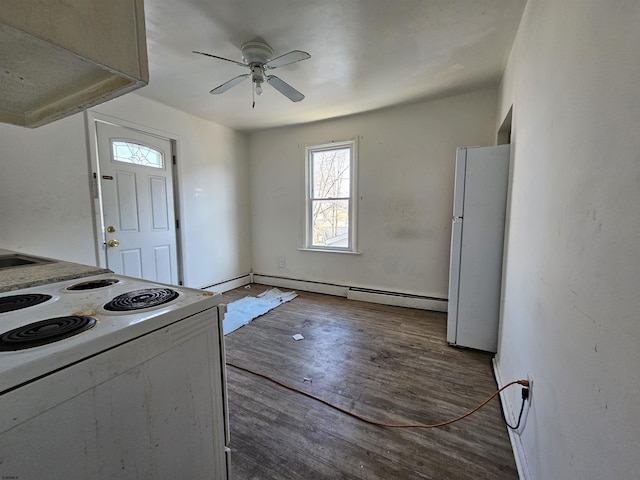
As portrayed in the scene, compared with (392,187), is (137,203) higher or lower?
lower

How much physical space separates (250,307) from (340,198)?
200 centimetres

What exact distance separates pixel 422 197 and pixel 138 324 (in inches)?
130

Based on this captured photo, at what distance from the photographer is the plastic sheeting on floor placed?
3.03 metres

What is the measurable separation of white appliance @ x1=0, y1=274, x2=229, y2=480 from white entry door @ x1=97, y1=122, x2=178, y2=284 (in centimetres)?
213

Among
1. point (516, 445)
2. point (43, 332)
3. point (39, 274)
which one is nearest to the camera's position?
point (43, 332)

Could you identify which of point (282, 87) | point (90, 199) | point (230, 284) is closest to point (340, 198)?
point (282, 87)

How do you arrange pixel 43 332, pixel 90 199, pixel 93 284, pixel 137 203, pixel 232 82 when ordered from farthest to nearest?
pixel 137 203
pixel 90 199
pixel 232 82
pixel 93 284
pixel 43 332

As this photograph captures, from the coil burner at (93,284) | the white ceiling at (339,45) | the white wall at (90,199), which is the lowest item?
the coil burner at (93,284)

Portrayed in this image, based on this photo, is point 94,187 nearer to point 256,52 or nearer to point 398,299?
point 256,52

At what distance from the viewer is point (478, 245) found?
2.29 metres

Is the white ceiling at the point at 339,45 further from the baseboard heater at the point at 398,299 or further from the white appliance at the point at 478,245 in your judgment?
the baseboard heater at the point at 398,299

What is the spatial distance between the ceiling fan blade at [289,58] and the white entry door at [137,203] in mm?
1910

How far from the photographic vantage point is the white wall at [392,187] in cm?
318

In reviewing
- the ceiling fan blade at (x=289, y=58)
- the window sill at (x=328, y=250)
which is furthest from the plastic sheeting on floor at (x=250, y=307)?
the ceiling fan blade at (x=289, y=58)
